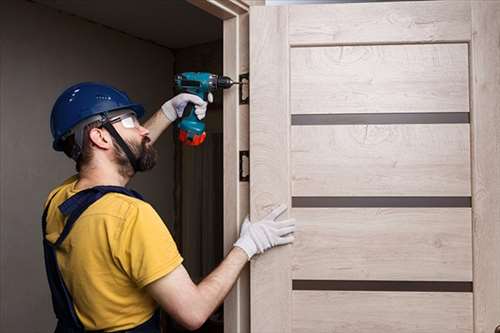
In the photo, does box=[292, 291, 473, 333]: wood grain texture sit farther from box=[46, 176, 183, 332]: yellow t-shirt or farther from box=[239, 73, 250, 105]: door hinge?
Answer: box=[239, 73, 250, 105]: door hinge

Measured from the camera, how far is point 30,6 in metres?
3.23

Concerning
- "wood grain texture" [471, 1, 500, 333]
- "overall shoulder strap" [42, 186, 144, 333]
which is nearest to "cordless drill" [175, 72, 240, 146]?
"overall shoulder strap" [42, 186, 144, 333]

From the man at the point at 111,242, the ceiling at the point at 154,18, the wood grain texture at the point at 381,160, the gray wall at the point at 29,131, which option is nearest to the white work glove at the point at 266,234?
the man at the point at 111,242

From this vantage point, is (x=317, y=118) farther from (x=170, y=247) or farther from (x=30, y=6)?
(x=30, y=6)

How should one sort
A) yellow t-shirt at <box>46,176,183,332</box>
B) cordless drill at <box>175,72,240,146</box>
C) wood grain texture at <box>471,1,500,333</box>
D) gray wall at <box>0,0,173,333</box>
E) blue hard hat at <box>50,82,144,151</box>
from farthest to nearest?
gray wall at <box>0,0,173,333</box> < cordless drill at <box>175,72,240,146</box> < wood grain texture at <box>471,1,500,333</box> < blue hard hat at <box>50,82,144,151</box> < yellow t-shirt at <box>46,176,183,332</box>

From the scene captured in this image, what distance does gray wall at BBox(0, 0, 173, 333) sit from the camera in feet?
9.98

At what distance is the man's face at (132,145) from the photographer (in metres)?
1.42

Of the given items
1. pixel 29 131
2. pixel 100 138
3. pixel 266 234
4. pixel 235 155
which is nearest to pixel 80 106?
pixel 100 138

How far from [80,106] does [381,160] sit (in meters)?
0.96

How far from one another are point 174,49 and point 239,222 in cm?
330

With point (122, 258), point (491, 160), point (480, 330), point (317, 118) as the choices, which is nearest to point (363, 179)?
point (317, 118)

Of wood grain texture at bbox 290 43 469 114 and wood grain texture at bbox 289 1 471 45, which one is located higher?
wood grain texture at bbox 289 1 471 45

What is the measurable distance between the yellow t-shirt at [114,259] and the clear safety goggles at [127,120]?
0.83ft

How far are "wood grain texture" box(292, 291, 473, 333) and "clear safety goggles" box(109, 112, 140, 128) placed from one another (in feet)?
2.51
